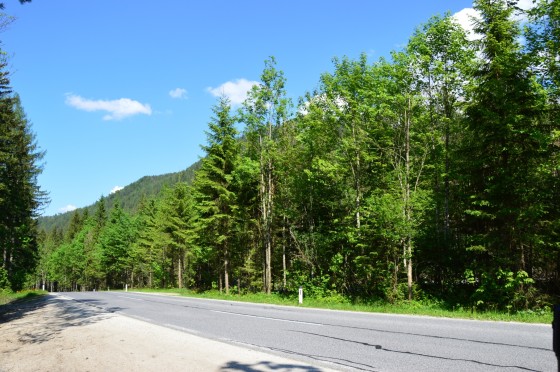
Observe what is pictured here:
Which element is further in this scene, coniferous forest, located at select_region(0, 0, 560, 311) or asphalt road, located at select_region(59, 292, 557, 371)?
coniferous forest, located at select_region(0, 0, 560, 311)

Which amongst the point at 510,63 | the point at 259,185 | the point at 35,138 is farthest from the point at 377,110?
the point at 35,138

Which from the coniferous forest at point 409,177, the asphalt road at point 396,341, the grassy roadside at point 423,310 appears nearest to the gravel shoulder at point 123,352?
the asphalt road at point 396,341

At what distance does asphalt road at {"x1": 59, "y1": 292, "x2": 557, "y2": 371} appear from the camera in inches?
249

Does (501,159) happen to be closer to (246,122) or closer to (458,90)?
(458,90)

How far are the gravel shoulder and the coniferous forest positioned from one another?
10.5 metres

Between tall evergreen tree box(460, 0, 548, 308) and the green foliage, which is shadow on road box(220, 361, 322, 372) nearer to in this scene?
tall evergreen tree box(460, 0, 548, 308)

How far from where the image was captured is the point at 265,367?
6.39 metres

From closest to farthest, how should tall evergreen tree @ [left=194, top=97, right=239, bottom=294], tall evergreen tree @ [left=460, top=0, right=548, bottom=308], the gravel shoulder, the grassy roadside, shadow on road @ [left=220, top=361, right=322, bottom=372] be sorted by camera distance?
shadow on road @ [left=220, top=361, right=322, bottom=372] → the gravel shoulder → the grassy roadside → tall evergreen tree @ [left=460, top=0, right=548, bottom=308] → tall evergreen tree @ [left=194, top=97, right=239, bottom=294]

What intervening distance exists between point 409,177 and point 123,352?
1515 centimetres

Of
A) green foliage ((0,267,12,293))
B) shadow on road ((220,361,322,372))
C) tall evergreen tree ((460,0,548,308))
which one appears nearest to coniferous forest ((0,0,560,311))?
tall evergreen tree ((460,0,548,308))

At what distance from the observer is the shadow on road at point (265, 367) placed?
6223 millimetres

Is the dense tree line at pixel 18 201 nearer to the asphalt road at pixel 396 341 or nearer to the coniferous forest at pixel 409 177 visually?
the coniferous forest at pixel 409 177

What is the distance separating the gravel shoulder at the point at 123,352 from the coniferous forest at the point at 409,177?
10.5m

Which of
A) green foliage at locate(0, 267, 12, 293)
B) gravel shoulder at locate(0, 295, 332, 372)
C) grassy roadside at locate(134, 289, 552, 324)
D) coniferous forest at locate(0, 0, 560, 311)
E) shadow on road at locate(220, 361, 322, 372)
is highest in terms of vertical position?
coniferous forest at locate(0, 0, 560, 311)
